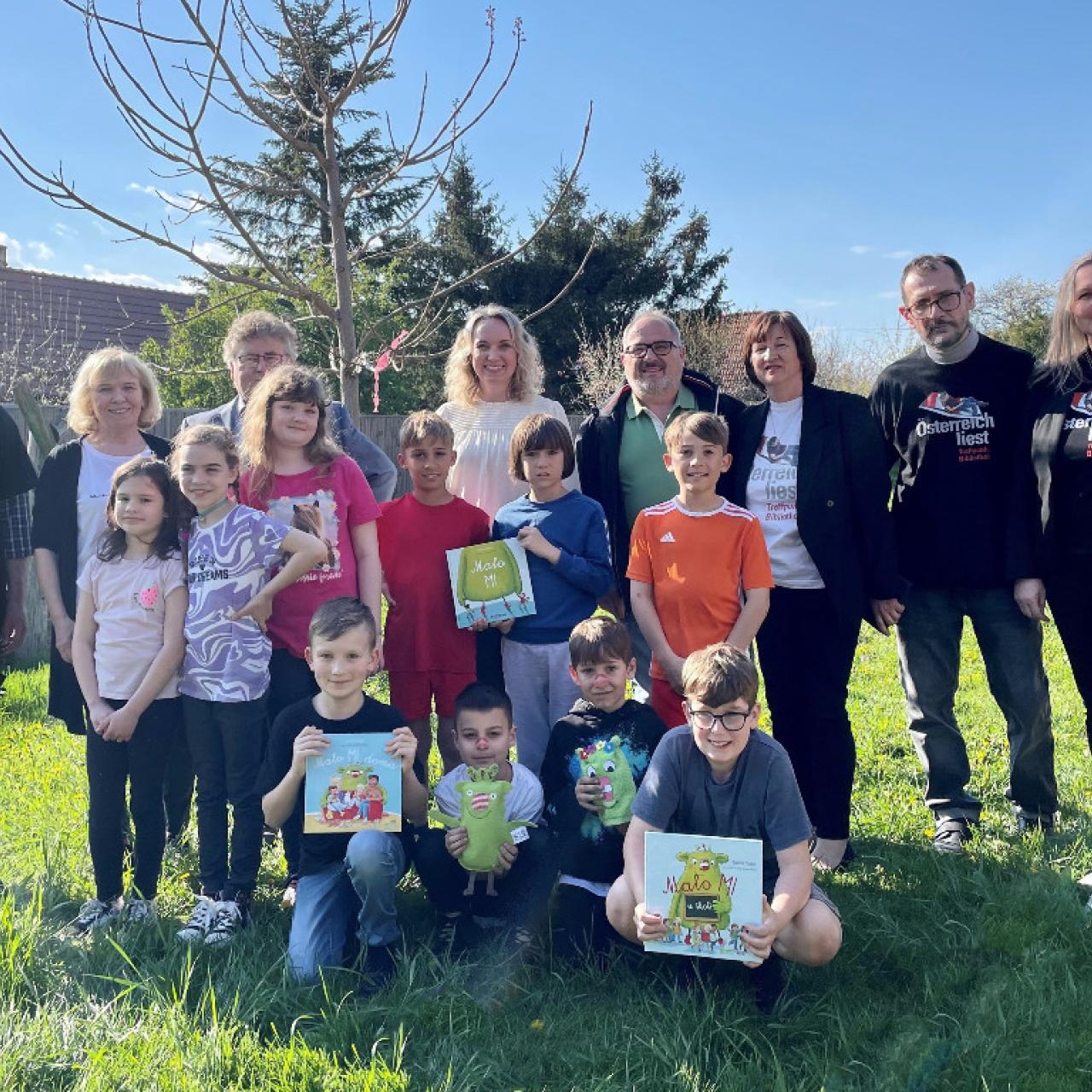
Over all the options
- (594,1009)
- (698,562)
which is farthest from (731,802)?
(698,562)

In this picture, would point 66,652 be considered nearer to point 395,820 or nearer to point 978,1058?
point 395,820

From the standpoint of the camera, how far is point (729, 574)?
3.83m

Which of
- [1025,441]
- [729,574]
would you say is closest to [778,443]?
[729,574]

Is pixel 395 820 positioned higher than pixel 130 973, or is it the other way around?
pixel 395 820

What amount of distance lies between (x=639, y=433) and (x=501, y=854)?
1.94m

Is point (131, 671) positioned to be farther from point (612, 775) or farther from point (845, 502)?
point (845, 502)

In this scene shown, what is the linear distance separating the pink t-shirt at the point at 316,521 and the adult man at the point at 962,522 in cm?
234

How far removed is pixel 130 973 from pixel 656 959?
1769 millimetres

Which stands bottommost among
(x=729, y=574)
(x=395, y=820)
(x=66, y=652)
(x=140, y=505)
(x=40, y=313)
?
(x=395, y=820)

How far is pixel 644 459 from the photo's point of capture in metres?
4.41

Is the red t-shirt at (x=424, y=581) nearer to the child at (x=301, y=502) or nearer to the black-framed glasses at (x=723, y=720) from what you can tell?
the child at (x=301, y=502)

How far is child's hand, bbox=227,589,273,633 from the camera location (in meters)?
3.72

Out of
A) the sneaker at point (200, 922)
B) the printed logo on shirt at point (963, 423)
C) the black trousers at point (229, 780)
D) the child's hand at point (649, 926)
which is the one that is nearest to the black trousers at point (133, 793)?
the black trousers at point (229, 780)

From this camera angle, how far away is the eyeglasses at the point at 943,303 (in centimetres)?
416
